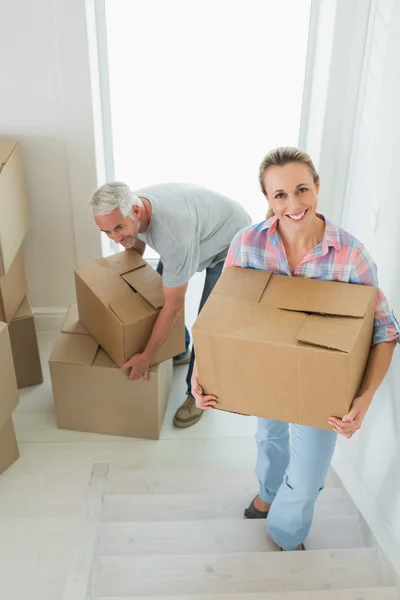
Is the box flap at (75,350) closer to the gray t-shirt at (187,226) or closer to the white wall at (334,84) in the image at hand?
the gray t-shirt at (187,226)

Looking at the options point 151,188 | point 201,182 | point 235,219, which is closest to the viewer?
point 151,188

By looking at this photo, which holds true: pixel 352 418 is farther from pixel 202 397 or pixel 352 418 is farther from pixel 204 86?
pixel 204 86

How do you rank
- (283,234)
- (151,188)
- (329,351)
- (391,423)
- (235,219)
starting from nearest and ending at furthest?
(329,351) < (283,234) < (391,423) < (151,188) < (235,219)

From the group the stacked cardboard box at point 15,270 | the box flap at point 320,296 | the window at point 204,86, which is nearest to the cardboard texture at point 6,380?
the stacked cardboard box at point 15,270

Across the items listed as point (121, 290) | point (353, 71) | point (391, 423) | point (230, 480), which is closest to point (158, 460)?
point (230, 480)

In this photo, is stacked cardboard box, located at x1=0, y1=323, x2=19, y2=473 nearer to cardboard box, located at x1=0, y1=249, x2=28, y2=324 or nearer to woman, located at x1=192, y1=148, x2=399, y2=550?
cardboard box, located at x1=0, y1=249, x2=28, y2=324

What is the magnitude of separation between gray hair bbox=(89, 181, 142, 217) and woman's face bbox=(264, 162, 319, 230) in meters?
0.63

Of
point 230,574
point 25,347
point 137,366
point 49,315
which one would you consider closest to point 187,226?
point 137,366

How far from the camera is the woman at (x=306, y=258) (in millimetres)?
1370

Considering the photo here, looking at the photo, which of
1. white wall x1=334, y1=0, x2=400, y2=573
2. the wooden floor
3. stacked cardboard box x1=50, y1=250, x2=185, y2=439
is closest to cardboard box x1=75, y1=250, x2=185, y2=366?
stacked cardboard box x1=50, y1=250, x2=185, y2=439

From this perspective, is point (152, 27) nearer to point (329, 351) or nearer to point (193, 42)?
point (193, 42)

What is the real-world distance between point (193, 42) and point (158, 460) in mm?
1880

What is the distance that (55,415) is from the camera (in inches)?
98.7

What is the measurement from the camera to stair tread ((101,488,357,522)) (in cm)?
199
